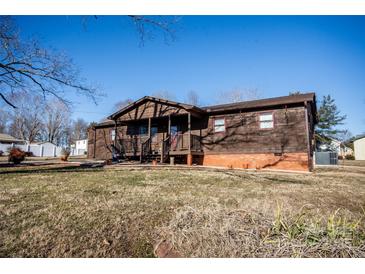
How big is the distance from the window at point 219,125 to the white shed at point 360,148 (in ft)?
107

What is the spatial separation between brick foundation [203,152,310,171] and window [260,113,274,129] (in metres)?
1.72

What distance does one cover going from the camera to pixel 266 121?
1287 cm

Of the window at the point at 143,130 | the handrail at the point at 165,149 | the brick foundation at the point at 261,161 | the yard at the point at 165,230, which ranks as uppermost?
the window at the point at 143,130

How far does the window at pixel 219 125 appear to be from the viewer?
14131 millimetres

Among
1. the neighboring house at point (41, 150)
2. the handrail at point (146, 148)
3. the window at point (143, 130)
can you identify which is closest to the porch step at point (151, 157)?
the handrail at point (146, 148)

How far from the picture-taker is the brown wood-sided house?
39.2 ft

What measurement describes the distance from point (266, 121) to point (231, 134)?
228 cm

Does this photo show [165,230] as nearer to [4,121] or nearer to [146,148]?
[146,148]

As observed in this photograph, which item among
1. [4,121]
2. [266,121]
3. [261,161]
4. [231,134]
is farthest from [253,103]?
[4,121]

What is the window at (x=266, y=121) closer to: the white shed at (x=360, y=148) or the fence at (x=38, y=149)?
the white shed at (x=360, y=148)

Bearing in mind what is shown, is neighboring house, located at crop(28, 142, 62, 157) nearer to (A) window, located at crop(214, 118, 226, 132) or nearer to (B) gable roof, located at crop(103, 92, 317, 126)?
(B) gable roof, located at crop(103, 92, 317, 126)

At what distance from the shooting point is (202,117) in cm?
1498
